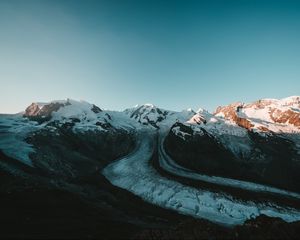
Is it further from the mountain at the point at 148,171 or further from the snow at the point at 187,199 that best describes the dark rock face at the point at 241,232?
the snow at the point at 187,199

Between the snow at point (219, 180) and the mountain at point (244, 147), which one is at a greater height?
the mountain at point (244, 147)

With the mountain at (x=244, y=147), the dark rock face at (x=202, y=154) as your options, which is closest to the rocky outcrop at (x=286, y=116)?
the mountain at (x=244, y=147)

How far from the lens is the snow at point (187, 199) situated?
57875mm

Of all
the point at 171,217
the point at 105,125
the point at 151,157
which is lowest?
the point at 171,217

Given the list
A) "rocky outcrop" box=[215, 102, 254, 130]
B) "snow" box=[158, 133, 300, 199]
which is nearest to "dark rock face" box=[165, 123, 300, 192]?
"snow" box=[158, 133, 300, 199]

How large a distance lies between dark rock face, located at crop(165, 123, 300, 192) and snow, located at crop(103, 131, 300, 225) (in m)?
22.7

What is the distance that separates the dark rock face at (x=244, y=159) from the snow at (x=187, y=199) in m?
22.7

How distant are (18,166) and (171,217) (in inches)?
1595

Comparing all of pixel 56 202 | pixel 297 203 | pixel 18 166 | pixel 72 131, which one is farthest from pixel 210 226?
pixel 72 131

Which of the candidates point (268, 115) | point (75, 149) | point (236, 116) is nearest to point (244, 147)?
point (236, 116)

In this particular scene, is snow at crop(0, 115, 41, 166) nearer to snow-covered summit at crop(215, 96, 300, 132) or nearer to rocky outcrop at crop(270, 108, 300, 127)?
snow-covered summit at crop(215, 96, 300, 132)

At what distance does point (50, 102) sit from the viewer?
161 meters

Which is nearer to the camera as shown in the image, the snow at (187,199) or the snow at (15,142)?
the snow at (187,199)

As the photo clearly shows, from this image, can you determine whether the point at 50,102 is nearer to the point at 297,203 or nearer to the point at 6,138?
the point at 6,138
